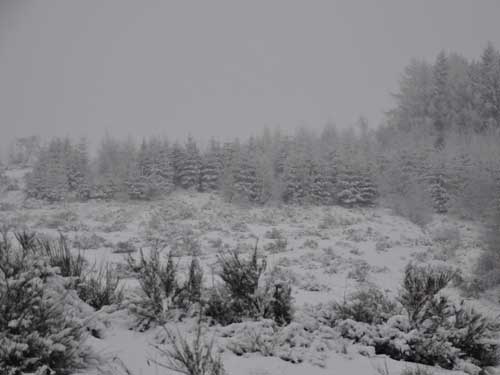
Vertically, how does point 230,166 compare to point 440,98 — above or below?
below

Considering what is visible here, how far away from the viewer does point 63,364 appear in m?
2.74

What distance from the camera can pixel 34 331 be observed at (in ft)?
8.48

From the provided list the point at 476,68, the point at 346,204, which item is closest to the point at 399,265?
the point at 346,204

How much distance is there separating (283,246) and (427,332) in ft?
34.6

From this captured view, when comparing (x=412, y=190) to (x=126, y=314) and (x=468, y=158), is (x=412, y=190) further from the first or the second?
(x=126, y=314)

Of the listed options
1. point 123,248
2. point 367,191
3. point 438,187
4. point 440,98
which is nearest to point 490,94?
point 440,98

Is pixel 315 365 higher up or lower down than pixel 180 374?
lower down

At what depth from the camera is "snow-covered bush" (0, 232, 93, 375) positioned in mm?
2502

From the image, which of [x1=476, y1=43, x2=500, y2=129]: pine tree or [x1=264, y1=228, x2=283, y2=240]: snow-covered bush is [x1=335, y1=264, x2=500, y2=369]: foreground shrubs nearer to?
[x1=264, y1=228, x2=283, y2=240]: snow-covered bush

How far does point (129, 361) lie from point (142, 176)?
26067mm

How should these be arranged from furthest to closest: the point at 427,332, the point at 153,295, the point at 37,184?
the point at 37,184 < the point at 153,295 < the point at 427,332

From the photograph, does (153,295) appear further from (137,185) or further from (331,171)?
(331,171)

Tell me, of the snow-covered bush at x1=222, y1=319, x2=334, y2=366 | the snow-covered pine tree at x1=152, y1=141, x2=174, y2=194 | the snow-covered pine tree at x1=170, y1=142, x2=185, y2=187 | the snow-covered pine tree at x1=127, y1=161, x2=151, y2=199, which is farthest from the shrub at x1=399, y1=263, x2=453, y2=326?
Result: the snow-covered pine tree at x1=170, y1=142, x2=185, y2=187

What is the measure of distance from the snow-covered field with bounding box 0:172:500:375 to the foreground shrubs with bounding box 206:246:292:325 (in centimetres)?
35
